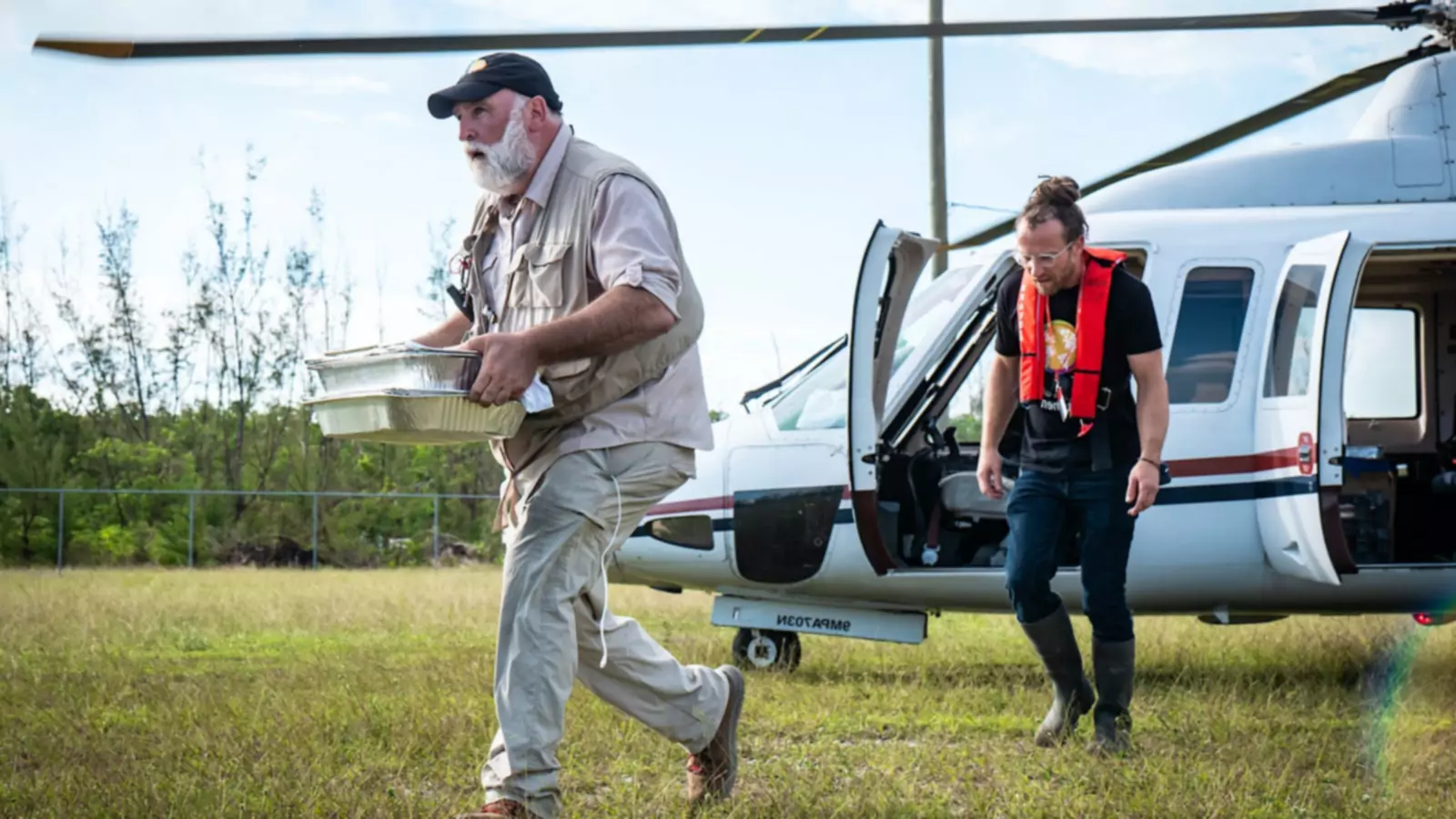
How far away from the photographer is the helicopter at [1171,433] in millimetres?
6195

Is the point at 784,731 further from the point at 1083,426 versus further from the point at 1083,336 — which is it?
the point at 1083,336

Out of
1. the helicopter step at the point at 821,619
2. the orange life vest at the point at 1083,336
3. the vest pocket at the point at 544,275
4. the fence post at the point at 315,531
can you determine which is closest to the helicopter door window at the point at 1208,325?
the helicopter step at the point at 821,619

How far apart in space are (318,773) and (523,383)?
1.56 metres

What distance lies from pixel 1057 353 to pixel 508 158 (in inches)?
77.8

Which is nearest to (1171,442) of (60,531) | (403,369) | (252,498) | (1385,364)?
(1385,364)

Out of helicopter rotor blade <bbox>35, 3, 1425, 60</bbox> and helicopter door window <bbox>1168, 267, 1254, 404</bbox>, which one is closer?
helicopter rotor blade <bbox>35, 3, 1425, 60</bbox>

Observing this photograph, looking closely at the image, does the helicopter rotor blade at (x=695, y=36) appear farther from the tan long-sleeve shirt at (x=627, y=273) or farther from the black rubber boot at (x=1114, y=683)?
the black rubber boot at (x=1114, y=683)

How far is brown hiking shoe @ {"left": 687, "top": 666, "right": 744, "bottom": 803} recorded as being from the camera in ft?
13.3

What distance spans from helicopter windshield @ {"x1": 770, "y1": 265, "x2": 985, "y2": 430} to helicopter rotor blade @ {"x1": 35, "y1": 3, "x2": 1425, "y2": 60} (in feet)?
4.28

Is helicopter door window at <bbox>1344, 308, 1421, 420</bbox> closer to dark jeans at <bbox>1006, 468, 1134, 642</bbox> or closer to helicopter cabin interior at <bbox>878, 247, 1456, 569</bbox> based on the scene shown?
helicopter cabin interior at <bbox>878, 247, 1456, 569</bbox>

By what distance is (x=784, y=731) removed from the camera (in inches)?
211

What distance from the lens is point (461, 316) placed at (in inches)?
159

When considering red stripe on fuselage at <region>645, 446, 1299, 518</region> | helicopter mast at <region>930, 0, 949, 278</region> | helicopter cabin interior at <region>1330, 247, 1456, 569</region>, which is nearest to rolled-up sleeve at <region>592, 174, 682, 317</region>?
red stripe on fuselage at <region>645, 446, 1299, 518</region>

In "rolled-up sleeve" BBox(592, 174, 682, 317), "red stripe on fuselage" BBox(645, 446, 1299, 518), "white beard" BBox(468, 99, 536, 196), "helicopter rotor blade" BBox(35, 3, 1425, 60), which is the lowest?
"red stripe on fuselage" BBox(645, 446, 1299, 518)
